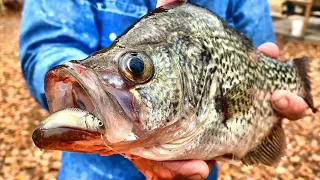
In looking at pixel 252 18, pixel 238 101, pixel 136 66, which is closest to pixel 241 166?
pixel 252 18

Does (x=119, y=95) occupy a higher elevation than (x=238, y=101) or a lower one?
higher

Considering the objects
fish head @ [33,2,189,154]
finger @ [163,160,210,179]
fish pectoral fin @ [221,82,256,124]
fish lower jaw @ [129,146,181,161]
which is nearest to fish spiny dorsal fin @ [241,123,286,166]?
fish pectoral fin @ [221,82,256,124]

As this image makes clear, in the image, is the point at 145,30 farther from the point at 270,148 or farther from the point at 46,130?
the point at 270,148

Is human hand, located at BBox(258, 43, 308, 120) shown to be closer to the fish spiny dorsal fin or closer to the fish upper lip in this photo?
the fish spiny dorsal fin

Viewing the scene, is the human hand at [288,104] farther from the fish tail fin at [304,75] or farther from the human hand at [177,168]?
the human hand at [177,168]

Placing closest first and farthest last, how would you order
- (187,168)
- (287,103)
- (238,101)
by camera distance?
(187,168), (238,101), (287,103)

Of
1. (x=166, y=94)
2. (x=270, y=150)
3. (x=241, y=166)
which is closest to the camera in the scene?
(x=166, y=94)

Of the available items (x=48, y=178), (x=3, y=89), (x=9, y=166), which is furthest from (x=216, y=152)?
(x=3, y=89)

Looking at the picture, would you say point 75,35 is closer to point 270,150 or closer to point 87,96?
point 87,96

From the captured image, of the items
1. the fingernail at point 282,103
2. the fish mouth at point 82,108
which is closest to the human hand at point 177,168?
the fish mouth at point 82,108
